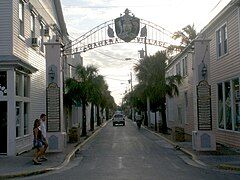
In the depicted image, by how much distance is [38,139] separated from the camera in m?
17.2

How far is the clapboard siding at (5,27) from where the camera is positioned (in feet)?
63.7

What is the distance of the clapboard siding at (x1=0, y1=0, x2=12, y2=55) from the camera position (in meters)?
19.4

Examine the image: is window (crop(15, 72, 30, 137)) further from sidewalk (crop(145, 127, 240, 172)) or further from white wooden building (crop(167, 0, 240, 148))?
white wooden building (crop(167, 0, 240, 148))

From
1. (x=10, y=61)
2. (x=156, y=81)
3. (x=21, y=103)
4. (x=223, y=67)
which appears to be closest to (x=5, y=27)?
(x=10, y=61)

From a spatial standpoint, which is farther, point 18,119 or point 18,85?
point 18,85

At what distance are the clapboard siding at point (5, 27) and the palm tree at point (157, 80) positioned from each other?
1822 centimetres

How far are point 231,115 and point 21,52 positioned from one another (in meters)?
10.7

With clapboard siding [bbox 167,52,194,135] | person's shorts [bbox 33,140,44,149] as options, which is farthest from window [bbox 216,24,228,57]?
person's shorts [bbox 33,140,44,149]

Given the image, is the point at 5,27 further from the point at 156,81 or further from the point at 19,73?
the point at 156,81

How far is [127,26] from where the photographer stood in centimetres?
2575

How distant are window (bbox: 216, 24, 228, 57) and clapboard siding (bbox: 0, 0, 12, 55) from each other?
10823 millimetres

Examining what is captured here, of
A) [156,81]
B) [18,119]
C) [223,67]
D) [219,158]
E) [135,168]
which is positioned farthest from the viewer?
[156,81]

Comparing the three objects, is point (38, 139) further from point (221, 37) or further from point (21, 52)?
point (221, 37)

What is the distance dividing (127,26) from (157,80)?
12952 millimetres
